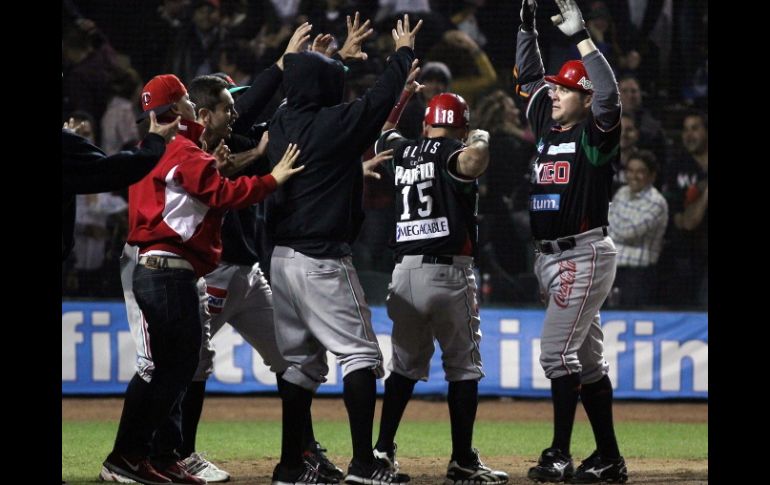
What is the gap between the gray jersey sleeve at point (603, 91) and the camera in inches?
215

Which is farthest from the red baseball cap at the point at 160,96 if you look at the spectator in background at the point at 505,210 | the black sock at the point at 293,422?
the spectator in background at the point at 505,210

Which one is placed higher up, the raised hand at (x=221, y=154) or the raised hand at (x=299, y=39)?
the raised hand at (x=299, y=39)

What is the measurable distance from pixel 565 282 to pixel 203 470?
221cm

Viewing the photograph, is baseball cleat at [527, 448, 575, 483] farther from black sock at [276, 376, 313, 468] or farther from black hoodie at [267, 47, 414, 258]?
black hoodie at [267, 47, 414, 258]

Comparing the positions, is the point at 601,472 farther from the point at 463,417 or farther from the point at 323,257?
the point at 323,257

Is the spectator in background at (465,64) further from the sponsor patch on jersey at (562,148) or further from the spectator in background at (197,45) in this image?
the sponsor patch on jersey at (562,148)

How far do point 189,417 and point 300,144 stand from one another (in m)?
1.75

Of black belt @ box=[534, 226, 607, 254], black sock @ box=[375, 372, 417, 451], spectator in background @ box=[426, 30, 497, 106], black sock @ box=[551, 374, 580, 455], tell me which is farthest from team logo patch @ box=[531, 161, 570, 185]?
spectator in background @ box=[426, 30, 497, 106]

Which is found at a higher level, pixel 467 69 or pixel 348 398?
pixel 467 69

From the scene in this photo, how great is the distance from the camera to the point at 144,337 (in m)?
5.43
